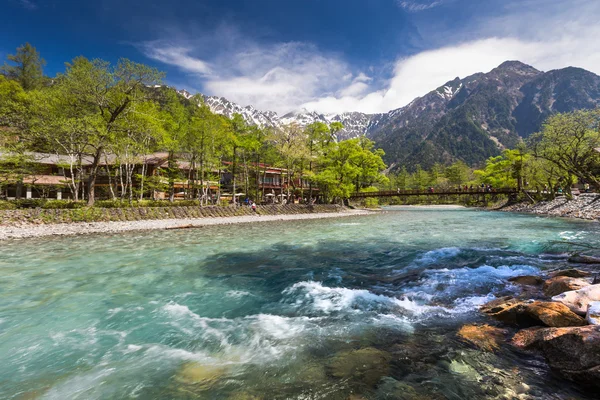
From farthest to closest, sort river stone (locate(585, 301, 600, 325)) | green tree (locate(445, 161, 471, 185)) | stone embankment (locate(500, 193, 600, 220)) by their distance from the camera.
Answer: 1. green tree (locate(445, 161, 471, 185))
2. stone embankment (locate(500, 193, 600, 220))
3. river stone (locate(585, 301, 600, 325))

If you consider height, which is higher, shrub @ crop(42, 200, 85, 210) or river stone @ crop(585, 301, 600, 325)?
shrub @ crop(42, 200, 85, 210)

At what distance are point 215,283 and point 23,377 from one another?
469 cm

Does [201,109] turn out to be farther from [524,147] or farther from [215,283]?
[524,147]

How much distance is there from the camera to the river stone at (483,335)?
445 centimetres

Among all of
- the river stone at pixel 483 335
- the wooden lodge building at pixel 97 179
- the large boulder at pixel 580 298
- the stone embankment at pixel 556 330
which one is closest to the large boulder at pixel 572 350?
the stone embankment at pixel 556 330

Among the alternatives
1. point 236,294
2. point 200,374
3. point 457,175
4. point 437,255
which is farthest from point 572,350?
point 457,175

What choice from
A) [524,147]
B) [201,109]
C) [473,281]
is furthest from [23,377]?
[524,147]

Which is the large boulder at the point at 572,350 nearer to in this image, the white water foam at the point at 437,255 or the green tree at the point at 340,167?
the white water foam at the point at 437,255

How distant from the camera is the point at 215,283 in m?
8.46

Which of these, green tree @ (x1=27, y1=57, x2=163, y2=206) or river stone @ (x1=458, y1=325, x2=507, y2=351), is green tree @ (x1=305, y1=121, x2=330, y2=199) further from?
river stone @ (x1=458, y1=325, x2=507, y2=351)

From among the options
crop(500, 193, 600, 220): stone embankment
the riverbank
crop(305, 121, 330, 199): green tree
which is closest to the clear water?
the riverbank

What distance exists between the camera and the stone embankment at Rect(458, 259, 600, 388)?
353 cm

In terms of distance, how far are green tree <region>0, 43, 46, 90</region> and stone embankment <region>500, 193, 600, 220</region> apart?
86.2 meters

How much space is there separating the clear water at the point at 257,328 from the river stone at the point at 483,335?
0.55 feet
